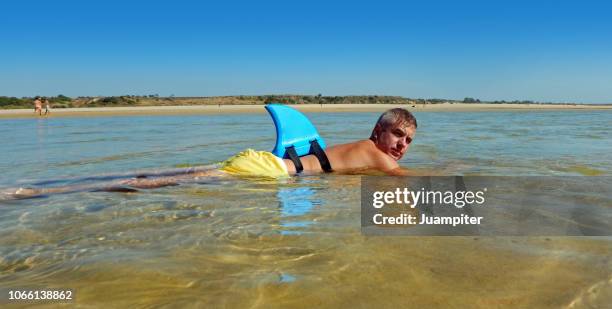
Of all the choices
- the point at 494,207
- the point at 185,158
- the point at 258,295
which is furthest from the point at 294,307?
the point at 185,158

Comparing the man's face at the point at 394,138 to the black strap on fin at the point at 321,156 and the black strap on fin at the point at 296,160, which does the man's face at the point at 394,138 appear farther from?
the black strap on fin at the point at 296,160

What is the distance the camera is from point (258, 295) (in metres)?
1.68

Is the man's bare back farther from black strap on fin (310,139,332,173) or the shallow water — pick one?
the shallow water

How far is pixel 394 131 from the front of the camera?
4.56 meters

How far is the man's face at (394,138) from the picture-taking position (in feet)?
14.9

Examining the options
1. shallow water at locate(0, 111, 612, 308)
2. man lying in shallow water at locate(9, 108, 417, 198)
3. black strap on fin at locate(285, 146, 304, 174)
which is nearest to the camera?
shallow water at locate(0, 111, 612, 308)

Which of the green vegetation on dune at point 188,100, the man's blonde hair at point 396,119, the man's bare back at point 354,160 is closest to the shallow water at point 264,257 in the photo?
the man's bare back at point 354,160

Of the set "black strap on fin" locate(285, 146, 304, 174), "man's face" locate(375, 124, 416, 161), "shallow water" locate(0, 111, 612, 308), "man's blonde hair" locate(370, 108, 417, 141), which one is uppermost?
"man's blonde hair" locate(370, 108, 417, 141)

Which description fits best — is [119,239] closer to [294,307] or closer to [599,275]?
[294,307]

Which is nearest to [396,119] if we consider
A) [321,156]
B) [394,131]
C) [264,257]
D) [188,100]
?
[394,131]

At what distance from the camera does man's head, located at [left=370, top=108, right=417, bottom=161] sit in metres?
4.55

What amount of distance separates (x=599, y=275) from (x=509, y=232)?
0.65m

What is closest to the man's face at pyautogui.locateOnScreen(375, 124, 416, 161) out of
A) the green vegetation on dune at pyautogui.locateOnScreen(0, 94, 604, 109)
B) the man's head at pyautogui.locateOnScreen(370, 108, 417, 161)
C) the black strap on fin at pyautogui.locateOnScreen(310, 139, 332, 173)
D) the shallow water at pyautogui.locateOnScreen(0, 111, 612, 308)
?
the man's head at pyautogui.locateOnScreen(370, 108, 417, 161)

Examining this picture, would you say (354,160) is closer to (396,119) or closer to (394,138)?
(394,138)
